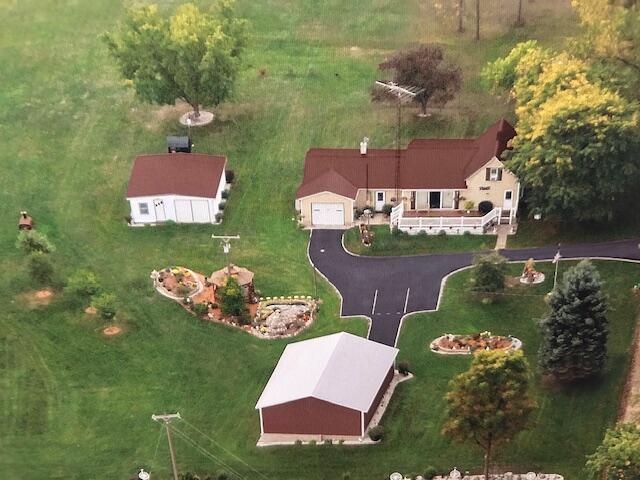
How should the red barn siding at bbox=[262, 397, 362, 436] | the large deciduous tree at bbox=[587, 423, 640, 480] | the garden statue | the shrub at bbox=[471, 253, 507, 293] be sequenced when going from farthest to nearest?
the garden statue
the shrub at bbox=[471, 253, 507, 293]
the red barn siding at bbox=[262, 397, 362, 436]
the large deciduous tree at bbox=[587, 423, 640, 480]

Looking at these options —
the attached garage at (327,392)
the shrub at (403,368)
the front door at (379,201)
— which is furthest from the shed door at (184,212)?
the shrub at (403,368)

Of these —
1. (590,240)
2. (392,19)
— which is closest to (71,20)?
(392,19)

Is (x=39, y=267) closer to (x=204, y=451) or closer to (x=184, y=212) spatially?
(x=184, y=212)

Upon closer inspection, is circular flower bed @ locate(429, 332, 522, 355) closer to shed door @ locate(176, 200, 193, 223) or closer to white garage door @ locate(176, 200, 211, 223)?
white garage door @ locate(176, 200, 211, 223)

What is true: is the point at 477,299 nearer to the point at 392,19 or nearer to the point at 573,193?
the point at 573,193

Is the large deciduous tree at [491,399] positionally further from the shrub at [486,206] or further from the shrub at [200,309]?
the shrub at [486,206]

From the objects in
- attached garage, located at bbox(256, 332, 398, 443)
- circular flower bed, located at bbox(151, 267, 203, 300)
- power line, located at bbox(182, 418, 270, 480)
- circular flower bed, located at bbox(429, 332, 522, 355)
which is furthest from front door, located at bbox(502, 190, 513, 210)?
power line, located at bbox(182, 418, 270, 480)

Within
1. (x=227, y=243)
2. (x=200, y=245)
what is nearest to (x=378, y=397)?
(x=227, y=243)

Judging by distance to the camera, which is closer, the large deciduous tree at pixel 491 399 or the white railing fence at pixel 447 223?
the large deciduous tree at pixel 491 399
